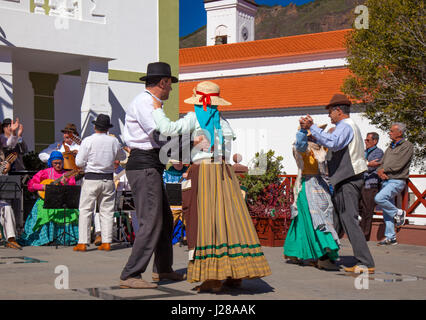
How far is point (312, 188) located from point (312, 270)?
1.08 metres

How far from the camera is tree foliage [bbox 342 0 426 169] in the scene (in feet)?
80.3

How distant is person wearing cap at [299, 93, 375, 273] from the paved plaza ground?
354 mm

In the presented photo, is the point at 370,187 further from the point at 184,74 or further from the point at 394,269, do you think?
the point at 184,74

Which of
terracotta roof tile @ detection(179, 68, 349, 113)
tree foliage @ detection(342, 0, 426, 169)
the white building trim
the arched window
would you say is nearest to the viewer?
tree foliage @ detection(342, 0, 426, 169)

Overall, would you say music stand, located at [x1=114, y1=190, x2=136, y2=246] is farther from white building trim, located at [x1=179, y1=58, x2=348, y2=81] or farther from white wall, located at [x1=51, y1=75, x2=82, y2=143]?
white building trim, located at [x1=179, y1=58, x2=348, y2=81]

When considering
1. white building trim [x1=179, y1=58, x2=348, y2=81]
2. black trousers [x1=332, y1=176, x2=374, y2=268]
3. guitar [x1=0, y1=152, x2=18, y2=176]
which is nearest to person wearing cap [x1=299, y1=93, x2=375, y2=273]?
black trousers [x1=332, y1=176, x2=374, y2=268]

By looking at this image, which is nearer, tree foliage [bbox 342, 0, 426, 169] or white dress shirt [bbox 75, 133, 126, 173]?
white dress shirt [bbox 75, 133, 126, 173]

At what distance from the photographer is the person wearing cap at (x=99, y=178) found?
34.8 feet

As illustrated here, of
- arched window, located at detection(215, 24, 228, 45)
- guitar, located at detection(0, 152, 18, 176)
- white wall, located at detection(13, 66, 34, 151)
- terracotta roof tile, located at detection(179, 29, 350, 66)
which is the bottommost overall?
guitar, located at detection(0, 152, 18, 176)

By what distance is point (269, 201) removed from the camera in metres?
12.5

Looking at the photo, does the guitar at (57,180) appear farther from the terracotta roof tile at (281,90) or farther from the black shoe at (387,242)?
the terracotta roof tile at (281,90)

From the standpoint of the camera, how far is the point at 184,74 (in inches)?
2050
